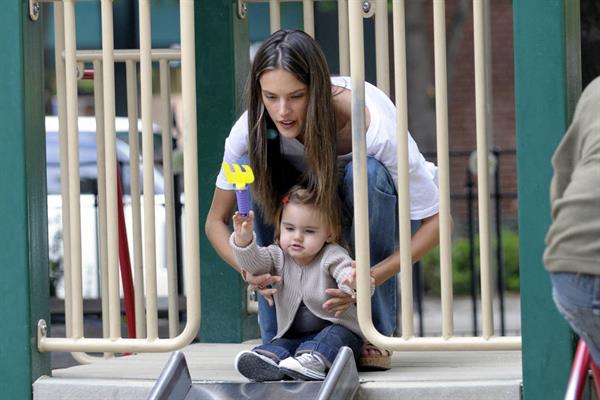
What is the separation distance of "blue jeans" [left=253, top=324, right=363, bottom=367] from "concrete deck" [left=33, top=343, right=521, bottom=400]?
4.3 inches

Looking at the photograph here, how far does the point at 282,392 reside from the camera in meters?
4.08

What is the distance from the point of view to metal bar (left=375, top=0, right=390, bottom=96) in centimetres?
466

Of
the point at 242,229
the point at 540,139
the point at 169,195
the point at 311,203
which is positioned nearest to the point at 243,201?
the point at 242,229

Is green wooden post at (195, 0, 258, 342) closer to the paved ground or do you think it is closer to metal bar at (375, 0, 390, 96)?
metal bar at (375, 0, 390, 96)

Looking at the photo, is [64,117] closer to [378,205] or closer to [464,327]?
[378,205]

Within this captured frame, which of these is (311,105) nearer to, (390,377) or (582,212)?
(390,377)

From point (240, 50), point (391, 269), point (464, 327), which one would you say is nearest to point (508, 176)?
point (464, 327)

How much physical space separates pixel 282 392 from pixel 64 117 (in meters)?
1.11

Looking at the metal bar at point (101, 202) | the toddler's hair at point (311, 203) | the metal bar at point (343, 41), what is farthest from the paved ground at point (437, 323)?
the toddler's hair at point (311, 203)

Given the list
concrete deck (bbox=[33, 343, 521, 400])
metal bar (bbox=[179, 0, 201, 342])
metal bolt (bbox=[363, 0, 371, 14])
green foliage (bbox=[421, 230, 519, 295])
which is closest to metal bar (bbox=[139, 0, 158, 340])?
metal bar (bbox=[179, 0, 201, 342])

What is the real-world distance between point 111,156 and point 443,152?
39.4 inches

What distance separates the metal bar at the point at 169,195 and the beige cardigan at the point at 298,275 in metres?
0.89

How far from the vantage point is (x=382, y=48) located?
505 cm

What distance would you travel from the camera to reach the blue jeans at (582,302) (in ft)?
9.42
